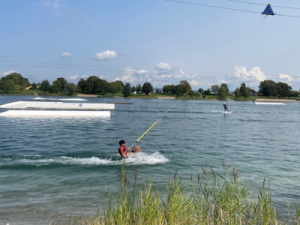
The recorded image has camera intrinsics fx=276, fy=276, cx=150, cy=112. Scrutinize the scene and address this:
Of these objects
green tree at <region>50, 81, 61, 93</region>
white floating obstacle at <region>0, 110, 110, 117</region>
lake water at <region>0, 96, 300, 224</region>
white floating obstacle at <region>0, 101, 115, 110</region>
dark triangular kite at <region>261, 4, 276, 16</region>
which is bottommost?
lake water at <region>0, 96, 300, 224</region>

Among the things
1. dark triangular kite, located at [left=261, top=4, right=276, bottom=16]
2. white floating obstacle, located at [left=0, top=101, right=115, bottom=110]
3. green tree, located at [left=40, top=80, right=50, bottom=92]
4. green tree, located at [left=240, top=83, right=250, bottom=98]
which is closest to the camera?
dark triangular kite, located at [left=261, top=4, right=276, bottom=16]

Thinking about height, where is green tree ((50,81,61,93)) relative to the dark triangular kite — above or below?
below

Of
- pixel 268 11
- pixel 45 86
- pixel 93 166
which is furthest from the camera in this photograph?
pixel 45 86

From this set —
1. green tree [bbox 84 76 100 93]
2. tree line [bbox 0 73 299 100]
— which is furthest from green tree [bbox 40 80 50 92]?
green tree [bbox 84 76 100 93]

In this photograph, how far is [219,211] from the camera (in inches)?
243

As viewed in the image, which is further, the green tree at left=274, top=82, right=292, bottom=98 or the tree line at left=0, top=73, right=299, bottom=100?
the green tree at left=274, top=82, right=292, bottom=98

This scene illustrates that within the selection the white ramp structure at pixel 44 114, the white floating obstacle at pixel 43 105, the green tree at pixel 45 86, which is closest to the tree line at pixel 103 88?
the green tree at pixel 45 86

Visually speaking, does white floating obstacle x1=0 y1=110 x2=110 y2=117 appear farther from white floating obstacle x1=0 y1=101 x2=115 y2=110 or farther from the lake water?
the lake water

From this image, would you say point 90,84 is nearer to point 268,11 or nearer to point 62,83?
point 62,83

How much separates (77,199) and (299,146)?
732 inches

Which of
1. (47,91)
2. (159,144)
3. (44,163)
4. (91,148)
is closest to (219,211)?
(44,163)

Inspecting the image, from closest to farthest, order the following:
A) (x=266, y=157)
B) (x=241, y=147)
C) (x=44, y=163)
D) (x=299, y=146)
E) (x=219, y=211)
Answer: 1. (x=219, y=211)
2. (x=44, y=163)
3. (x=266, y=157)
4. (x=241, y=147)
5. (x=299, y=146)

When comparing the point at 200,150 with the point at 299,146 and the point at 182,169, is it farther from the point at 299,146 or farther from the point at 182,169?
the point at 299,146

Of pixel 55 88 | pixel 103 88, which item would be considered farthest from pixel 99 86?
pixel 55 88
